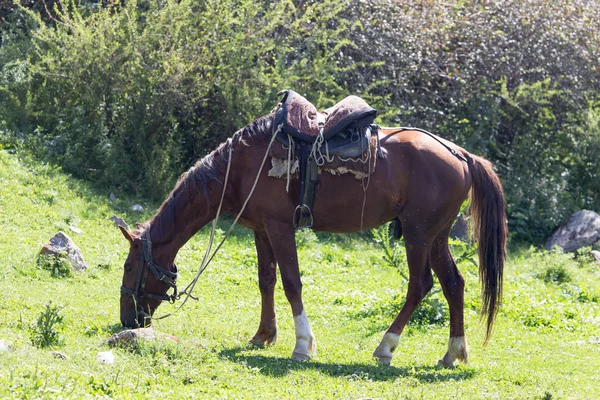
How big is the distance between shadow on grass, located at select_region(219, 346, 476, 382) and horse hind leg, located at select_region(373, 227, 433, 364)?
0.83 ft

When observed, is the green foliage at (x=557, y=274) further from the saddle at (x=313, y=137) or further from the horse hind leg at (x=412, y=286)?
the saddle at (x=313, y=137)

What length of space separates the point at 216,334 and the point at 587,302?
223 inches

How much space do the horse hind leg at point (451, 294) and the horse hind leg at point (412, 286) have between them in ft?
0.80

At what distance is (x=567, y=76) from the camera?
54.7 ft

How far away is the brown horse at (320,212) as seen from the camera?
23.9 ft

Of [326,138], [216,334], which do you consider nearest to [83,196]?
[216,334]

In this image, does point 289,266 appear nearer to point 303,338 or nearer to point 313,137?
point 303,338

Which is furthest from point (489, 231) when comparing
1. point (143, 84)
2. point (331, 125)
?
point (143, 84)

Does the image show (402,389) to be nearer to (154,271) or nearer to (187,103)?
(154,271)

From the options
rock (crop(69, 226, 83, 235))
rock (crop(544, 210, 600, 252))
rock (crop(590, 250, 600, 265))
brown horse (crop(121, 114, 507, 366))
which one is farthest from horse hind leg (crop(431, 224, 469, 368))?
rock (crop(544, 210, 600, 252))

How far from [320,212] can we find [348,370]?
1.48m

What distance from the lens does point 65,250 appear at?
934 centimetres

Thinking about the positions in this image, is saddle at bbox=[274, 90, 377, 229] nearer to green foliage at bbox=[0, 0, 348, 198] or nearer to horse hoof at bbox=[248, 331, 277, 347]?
horse hoof at bbox=[248, 331, 277, 347]

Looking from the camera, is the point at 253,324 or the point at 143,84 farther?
the point at 143,84
